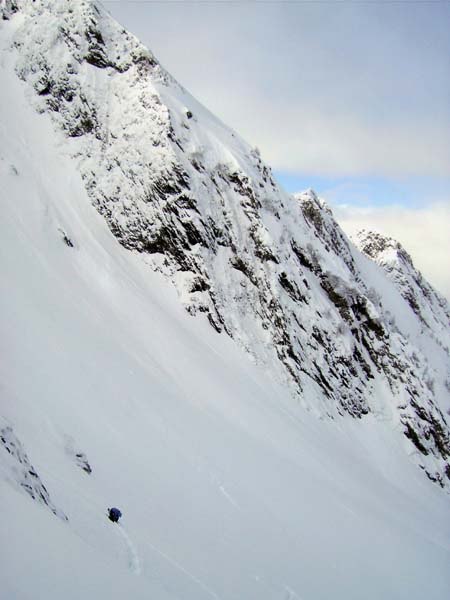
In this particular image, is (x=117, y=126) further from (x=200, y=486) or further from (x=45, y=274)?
(x=200, y=486)

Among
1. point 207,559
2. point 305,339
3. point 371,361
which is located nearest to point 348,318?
point 371,361

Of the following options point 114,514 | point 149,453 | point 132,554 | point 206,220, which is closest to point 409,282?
point 206,220

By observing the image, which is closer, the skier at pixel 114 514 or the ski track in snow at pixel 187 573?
the ski track in snow at pixel 187 573

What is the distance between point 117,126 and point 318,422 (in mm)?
20822

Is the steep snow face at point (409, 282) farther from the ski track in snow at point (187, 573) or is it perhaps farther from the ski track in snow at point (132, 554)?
the ski track in snow at point (132, 554)

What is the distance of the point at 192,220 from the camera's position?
2948cm

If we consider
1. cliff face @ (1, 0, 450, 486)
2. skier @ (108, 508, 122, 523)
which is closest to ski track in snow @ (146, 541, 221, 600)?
skier @ (108, 508, 122, 523)

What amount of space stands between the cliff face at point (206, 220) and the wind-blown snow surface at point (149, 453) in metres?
1.29

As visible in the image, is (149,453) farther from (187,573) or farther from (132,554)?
(132,554)

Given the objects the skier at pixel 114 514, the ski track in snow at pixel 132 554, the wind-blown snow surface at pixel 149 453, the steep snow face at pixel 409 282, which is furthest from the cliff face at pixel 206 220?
the steep snow face at pixel 409 282

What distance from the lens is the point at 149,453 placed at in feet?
51.8

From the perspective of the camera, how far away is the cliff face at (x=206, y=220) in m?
29.4

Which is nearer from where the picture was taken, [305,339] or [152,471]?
[152,471]

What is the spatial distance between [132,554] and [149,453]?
671 cm
